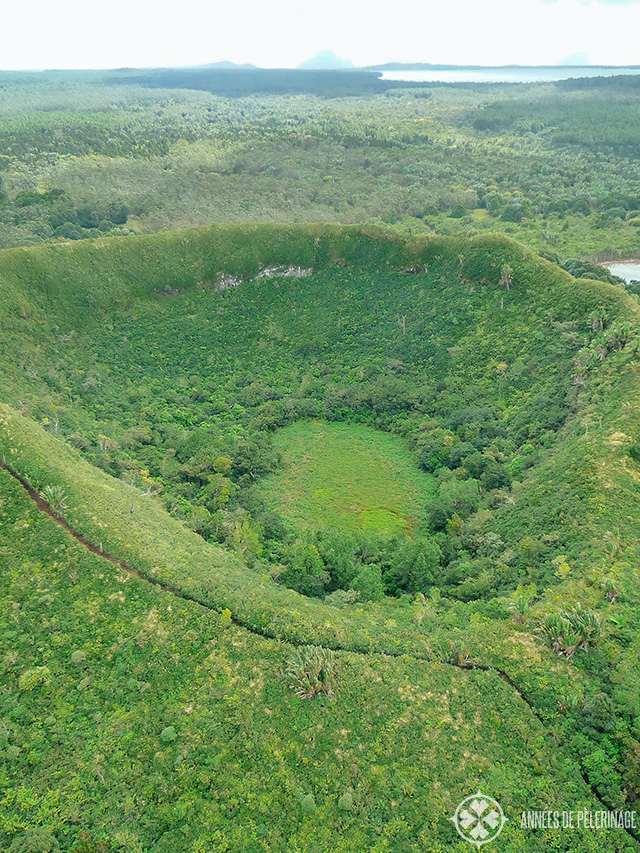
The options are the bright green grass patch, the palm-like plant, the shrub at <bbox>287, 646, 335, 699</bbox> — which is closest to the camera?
the shrub at <bbox>287, 646, 335, 699</bbox>

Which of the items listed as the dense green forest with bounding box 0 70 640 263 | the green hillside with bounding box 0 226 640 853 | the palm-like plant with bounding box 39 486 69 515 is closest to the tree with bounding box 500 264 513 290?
the green hillside with bounding box 0 226 640 853

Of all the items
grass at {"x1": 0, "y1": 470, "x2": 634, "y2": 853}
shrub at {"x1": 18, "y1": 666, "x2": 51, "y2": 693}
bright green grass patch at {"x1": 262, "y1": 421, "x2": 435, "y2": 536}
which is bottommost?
bright green grass patch at {"x1": 262, "y1": 421, "x2": 435, "y2": 536}

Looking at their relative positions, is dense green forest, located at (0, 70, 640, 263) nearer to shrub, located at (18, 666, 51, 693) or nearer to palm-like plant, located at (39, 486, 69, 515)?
palm-like plant, located at (39, 486, 69, 515)

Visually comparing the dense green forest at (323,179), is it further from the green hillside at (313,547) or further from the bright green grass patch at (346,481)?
the bright green grass patch at (346,481)

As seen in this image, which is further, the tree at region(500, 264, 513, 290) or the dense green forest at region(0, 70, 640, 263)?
the dense green forest at region(0, 70, 640, 263)

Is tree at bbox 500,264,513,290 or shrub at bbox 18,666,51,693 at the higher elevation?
tree at bbox 500,264,513,290

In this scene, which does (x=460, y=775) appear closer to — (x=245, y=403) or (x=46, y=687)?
(x=46, y=687)
